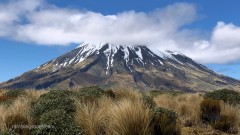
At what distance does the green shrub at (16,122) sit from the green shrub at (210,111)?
22.4 feet

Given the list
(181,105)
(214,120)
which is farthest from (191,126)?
(181,105)

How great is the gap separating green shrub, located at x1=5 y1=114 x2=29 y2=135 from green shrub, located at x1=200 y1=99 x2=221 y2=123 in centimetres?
683

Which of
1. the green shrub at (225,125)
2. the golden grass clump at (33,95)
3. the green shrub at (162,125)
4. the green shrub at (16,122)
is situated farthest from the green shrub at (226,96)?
the green shrub at (16,122)

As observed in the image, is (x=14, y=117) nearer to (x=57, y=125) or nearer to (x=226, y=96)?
(x=57, y=125)

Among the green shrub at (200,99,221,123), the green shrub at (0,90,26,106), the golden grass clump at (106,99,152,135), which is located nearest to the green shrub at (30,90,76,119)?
the golden grass clump at (106,99,152,135)

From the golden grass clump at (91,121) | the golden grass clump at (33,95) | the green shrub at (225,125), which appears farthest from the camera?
the golden grass clump at (33,95)

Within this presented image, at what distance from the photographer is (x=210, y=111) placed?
14.5 metres

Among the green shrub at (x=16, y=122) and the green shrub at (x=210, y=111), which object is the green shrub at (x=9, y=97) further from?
the green shrub at (x=210, y=111)

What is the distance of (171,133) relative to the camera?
10.5 metres

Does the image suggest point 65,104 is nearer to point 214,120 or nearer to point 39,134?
point 39,134

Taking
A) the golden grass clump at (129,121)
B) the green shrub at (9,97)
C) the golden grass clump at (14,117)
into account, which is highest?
the green shrub at (9,97)

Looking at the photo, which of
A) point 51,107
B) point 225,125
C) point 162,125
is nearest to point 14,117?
point 51,107

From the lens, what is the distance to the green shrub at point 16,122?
952cm

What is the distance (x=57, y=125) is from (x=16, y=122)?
1337mm
